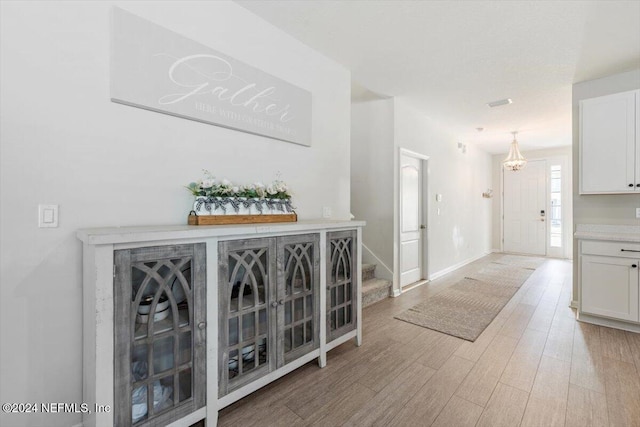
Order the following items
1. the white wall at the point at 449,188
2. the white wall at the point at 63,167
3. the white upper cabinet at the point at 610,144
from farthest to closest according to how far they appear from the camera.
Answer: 1. the white wall at the point at 449,188
2. the white upper cabinet at the point at 610,144
3. the white wall at the point at 63,167

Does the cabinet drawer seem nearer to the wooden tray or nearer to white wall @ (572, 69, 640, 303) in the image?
white wall @ (572, 69, 640, 303)

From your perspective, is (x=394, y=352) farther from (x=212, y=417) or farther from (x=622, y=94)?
(x=622, y=94)

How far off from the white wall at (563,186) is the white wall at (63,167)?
7124 millimetres

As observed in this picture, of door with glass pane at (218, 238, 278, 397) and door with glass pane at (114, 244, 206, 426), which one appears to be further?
door with glass pane at (218, 238, 278, 397)

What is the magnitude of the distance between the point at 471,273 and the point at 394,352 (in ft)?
11.9

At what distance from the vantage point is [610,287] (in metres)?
2.92

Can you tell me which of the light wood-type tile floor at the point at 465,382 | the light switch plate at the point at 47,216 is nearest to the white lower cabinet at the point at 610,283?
the light wood-type tile floor at the point at 465,382

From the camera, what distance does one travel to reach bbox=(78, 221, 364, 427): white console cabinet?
4.09 feet

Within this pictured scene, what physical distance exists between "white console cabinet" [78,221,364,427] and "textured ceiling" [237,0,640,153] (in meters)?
1.76

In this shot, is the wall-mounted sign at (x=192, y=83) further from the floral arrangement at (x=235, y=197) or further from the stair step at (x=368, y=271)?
the stair step at (x=368, y=271)

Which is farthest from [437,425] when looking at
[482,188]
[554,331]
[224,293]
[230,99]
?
[482,188]

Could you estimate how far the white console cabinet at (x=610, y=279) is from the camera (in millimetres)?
2797

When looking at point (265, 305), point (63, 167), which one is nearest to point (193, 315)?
point (265, 305)

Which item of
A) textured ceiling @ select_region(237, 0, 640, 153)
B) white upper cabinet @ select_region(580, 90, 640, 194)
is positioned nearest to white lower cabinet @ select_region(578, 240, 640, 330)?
white upper cabinet @ select_region(580, 90, 640, 194)
